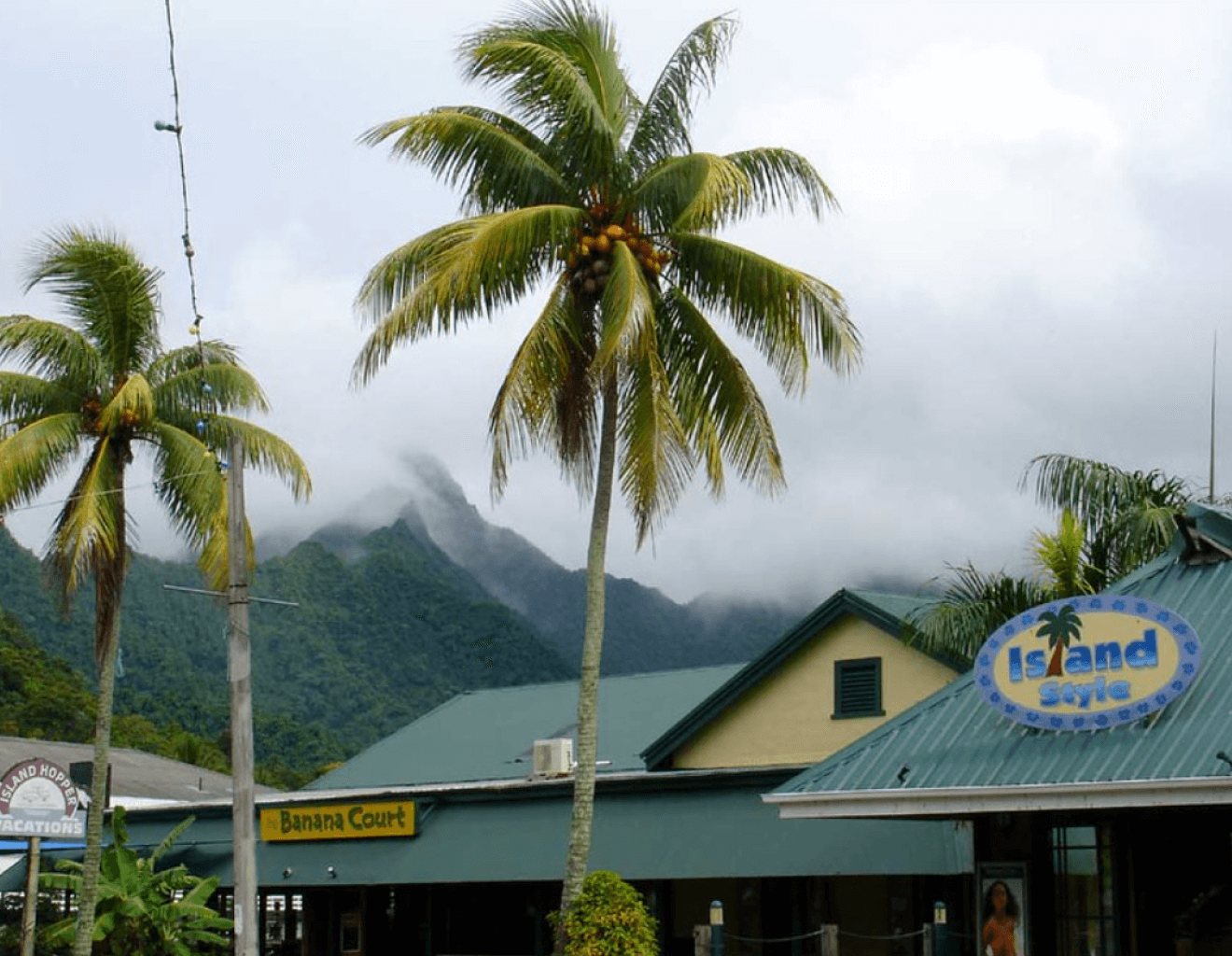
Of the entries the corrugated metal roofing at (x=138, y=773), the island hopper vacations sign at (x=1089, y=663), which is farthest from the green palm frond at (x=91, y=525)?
the corrugated metal roofing at (x=138, y=773)

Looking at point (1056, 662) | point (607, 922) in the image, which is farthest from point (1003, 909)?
point (607, 922)

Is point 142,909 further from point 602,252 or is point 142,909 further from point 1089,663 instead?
point 1089,663

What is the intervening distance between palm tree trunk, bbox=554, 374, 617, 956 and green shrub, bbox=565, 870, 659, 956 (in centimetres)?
26

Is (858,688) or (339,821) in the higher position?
(858,688)

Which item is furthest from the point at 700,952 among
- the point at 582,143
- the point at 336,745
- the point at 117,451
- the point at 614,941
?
the point at 336,745

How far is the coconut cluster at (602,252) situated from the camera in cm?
2141

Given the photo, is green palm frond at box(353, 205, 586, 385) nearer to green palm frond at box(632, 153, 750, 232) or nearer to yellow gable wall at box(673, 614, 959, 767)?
green palm frond at box(632, 153, 750, 232)

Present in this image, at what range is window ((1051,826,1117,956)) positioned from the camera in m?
→ 19.2

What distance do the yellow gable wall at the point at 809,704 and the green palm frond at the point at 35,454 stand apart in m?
10.7

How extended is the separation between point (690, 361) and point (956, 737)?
19.4 feet

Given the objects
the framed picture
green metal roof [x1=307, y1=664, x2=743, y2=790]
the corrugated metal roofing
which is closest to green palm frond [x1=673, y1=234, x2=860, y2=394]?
the framed picture

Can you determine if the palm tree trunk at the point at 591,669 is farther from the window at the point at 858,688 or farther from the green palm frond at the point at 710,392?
the window at the point at 858,688

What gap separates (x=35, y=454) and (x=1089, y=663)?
14303 millimetres

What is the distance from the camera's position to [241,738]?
68.9ft
